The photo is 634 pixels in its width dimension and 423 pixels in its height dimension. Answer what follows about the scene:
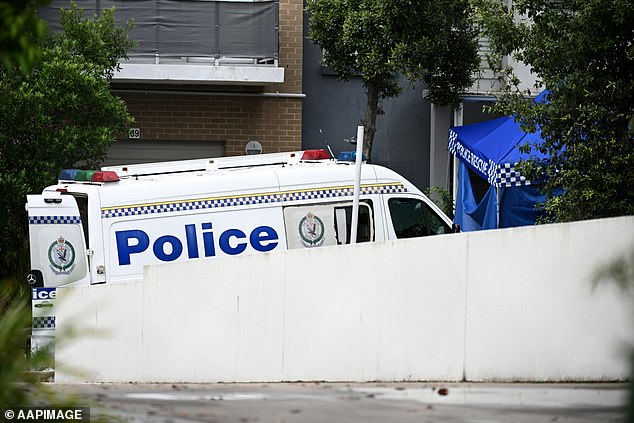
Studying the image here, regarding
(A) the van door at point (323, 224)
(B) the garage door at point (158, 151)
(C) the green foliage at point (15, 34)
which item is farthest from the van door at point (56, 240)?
(C) the green foliage at point (15, 34)

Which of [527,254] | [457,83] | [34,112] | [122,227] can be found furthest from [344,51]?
[527,254]

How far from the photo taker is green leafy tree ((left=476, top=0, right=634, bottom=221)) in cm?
1198

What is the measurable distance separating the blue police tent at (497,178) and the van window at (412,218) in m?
1.31

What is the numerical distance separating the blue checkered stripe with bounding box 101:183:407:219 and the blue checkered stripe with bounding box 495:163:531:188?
177 cm

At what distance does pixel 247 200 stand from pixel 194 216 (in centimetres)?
65

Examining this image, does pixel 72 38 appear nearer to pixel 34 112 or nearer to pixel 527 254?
pixel 34 112

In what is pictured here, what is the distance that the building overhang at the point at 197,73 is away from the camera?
1794cm

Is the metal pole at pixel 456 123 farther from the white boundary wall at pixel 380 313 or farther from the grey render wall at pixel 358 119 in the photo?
the white boundary wall at pixel 380 313

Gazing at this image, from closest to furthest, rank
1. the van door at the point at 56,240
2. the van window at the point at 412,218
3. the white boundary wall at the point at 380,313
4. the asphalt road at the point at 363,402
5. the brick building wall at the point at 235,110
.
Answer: the asphalt road at the point at 363,402
the white boundary wall at the point at 380,313
the van door at the point at 56,240
the van window at the point at 412,218
the brick building wall at the point at 235,110

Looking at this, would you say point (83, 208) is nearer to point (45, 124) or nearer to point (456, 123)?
point (45, 124)

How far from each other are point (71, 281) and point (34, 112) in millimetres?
3555

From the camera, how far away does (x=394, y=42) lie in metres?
16.6

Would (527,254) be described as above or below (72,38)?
below

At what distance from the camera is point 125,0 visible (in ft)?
59.1
